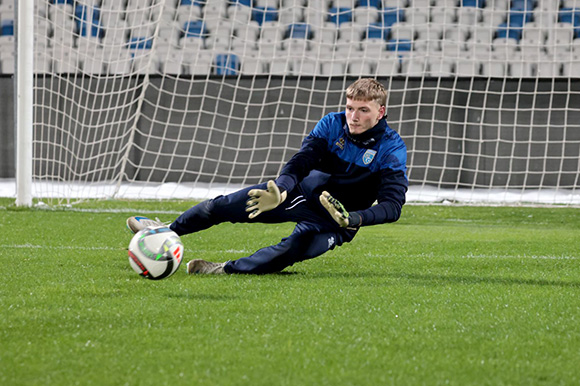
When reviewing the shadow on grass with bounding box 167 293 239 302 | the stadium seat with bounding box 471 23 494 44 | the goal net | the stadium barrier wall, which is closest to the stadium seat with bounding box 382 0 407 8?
Result: the goal net

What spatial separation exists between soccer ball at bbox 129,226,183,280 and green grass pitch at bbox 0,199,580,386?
63 mm

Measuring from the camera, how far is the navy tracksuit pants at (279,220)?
3.84 m

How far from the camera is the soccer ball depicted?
3521mm

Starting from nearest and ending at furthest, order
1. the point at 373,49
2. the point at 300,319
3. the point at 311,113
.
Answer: the point at 300,319, the point at 311,113, the point at 373,49

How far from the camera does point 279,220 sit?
404 cm

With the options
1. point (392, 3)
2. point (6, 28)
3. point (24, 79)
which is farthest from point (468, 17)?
point (24, 79)

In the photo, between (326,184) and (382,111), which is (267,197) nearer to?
(326,184)

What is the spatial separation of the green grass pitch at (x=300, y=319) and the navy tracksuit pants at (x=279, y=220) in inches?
4.2

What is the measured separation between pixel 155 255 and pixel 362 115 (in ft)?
4.06

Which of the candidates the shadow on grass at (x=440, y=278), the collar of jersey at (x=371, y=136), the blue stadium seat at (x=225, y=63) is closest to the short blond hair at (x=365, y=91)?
the collar of jersey at (x=371, y=136)

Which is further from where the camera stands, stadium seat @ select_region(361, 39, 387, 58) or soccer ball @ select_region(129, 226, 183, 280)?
stadium seat @ select_region(361, 39, 387, 58)

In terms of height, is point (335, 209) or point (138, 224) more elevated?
point (335, 209)

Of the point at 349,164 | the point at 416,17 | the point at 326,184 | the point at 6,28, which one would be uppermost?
the point at 416,17

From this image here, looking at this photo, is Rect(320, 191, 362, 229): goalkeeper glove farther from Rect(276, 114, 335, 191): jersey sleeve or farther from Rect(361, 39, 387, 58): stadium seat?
Rect(361, 39, 387, 58): stadium seat
